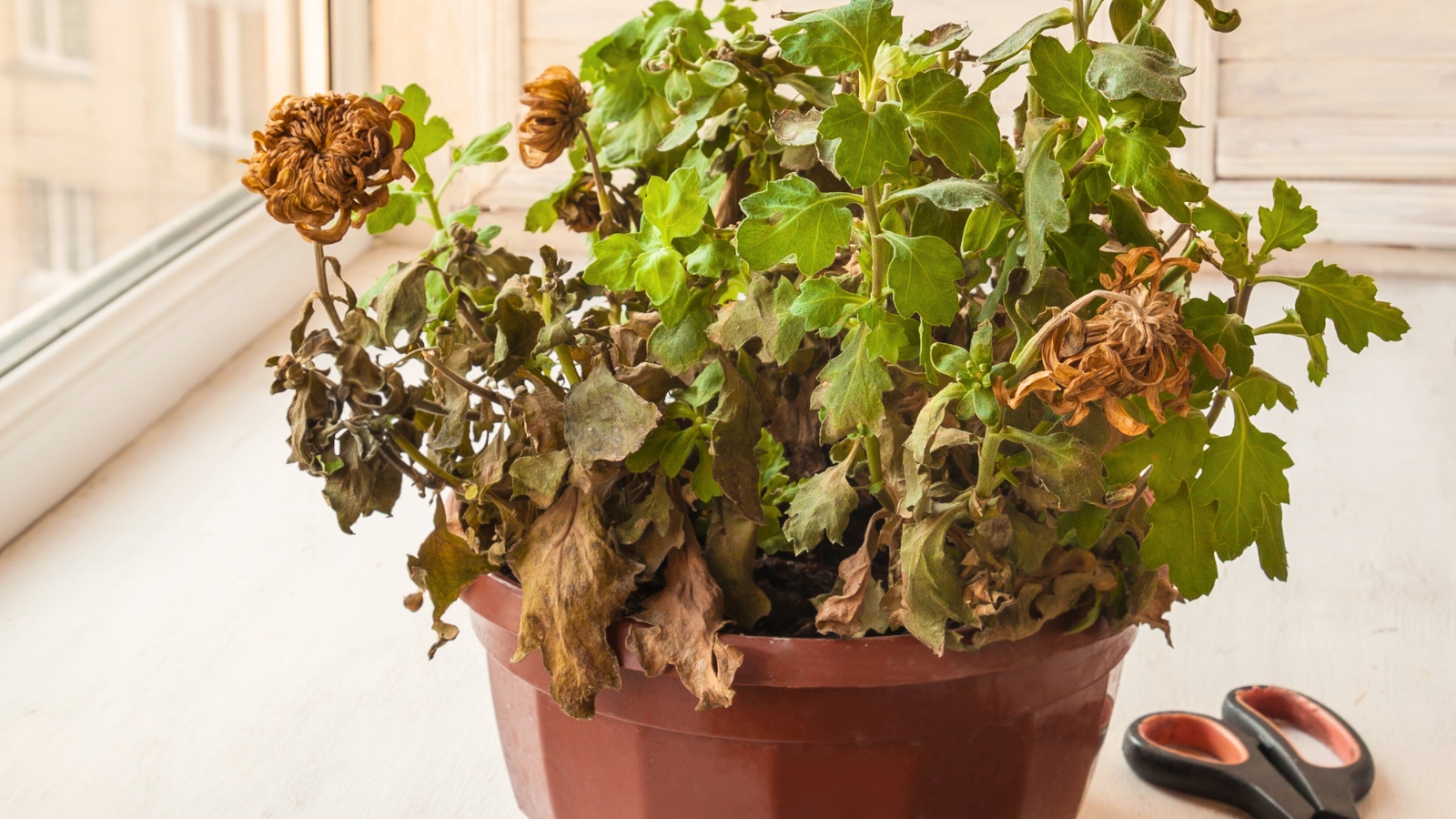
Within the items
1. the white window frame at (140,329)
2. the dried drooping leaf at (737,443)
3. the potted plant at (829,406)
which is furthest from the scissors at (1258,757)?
the white window frame at (140,329)

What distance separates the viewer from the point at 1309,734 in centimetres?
93

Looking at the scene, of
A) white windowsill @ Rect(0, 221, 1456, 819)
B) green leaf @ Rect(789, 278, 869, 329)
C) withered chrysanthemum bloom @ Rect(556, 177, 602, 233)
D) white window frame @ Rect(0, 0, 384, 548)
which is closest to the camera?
green leaf @ Rect(789, 278, 869, 329)

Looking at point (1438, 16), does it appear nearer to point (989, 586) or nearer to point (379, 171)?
point (989, 586)

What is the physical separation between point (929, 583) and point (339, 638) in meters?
0.70

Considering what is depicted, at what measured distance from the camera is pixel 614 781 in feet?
2.08

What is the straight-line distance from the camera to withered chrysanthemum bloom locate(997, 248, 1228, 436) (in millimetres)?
413

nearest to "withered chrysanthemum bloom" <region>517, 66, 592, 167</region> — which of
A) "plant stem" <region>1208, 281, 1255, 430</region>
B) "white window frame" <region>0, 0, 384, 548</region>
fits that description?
"plant stem" <region>1208, 281, 1255, 430</region>

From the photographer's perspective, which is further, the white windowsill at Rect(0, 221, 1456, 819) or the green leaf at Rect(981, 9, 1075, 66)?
the white windowsill at Rect(0, 221, 1456, 819)

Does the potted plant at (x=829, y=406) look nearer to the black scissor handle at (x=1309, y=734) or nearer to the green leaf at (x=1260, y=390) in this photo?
the green leaf at (x=1260, y=390)

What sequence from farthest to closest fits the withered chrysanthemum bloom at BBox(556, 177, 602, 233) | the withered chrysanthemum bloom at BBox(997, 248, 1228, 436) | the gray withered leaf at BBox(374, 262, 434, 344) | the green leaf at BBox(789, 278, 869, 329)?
the withered chrysanthemum bloom at BBox(556, 177, 602, 233)
the gray withered leaf at BBox(374, 262, 434, 344)
the green leaf at BBox(789, 278, 869, 329)
the withered chrysanthemum bloom at BBox(997, 248, 1228, 436)

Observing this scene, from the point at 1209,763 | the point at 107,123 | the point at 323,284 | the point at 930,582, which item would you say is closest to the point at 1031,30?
the point at 930,582

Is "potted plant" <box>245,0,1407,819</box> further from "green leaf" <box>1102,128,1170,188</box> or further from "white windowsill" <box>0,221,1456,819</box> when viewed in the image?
"white windowsill" <box>0,221,1456,819</box>

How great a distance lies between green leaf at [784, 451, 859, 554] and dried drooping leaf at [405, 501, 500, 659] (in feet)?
0.51

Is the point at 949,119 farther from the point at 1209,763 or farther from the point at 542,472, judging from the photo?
the point at 1209,763
